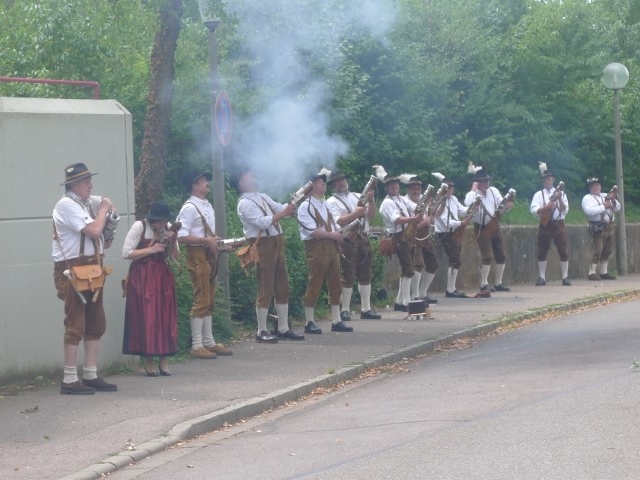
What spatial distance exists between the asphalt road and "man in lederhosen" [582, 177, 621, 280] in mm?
11455

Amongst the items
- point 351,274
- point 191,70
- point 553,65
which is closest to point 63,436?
point 351,274

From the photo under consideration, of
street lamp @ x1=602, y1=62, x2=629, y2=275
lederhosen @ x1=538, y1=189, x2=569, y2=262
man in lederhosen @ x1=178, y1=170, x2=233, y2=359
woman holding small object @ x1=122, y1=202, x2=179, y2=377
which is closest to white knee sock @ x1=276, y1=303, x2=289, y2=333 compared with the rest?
man in lederhosen @ x1=178, y1=170, x2=233, y2=359

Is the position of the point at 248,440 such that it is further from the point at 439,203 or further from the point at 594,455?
the point at 439,203

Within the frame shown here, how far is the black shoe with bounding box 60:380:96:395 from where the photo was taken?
11.3 meters

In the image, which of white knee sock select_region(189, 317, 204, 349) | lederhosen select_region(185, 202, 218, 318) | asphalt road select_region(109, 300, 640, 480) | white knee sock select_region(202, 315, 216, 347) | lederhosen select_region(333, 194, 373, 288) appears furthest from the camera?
lederhosen select_region(333, 194, 373, 288)

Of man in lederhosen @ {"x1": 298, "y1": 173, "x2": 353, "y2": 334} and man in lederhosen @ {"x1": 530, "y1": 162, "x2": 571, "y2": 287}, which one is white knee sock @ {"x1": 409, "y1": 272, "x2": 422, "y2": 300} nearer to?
man in lederhosen @ {"x1": 298, "y1": 173, "x2": 353, "y2": 334}

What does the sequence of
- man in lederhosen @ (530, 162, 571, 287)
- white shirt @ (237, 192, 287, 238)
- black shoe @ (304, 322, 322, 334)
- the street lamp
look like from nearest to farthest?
white shirt @ (237, 192, 287, 238) → black shoe @ (304, 322, 322, 334) → man in lederhosen @ (530, 162, 571, 287) → the street lamp

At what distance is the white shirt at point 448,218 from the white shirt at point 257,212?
6454mm

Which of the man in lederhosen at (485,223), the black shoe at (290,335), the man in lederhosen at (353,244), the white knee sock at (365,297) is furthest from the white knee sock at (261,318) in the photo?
the man in lederhosen at (485,223)

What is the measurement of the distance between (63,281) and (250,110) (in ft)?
27.4

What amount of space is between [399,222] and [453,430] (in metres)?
9.11

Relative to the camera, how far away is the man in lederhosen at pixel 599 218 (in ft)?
81.0

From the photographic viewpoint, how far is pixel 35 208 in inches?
466

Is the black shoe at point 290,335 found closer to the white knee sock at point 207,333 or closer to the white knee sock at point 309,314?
the white knee sock at point 309,314
